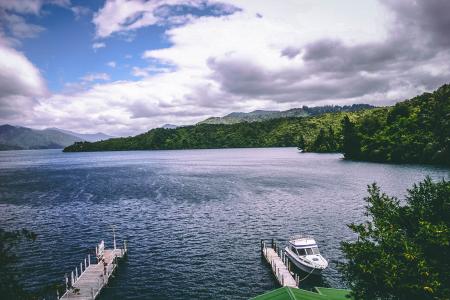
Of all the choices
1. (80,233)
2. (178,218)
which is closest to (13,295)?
(80,233)

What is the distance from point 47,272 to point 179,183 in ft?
286

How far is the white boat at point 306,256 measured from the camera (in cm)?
4772

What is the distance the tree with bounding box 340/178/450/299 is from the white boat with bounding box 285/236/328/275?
23401 millimetres

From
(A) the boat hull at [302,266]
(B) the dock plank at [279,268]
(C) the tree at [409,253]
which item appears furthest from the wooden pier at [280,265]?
(C) the tree at [409,253]

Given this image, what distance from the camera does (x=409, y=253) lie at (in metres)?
21.2

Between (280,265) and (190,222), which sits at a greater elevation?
A: (190,222)

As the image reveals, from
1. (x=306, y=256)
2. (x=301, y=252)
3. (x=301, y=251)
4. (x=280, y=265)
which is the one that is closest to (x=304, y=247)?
(x=301, y=251)

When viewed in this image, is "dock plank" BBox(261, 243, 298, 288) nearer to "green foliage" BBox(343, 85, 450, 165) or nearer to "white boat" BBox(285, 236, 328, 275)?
"white boat" BBox(285, 236, 328, 275)

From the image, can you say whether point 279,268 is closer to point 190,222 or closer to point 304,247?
point 304,247

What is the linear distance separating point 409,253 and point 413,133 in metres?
173

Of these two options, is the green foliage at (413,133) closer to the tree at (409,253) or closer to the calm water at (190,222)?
the calm water at (190,222)

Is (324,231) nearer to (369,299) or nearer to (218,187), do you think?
(369,299)

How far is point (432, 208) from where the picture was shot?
25109 mm

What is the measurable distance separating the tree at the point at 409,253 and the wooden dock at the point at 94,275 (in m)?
32.7
